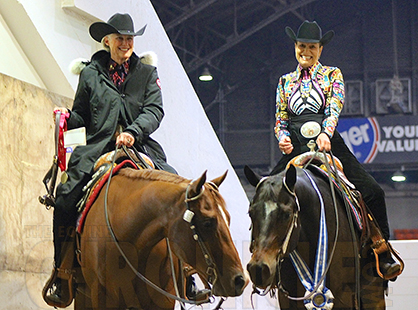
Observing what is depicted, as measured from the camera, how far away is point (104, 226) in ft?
12.8

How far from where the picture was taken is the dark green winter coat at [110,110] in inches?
171

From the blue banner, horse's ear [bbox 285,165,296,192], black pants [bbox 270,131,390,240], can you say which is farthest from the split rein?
the blue banner

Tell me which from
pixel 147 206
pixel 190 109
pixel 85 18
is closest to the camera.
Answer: pixel 147 206

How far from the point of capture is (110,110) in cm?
447

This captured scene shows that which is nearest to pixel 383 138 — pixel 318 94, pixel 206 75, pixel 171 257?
pixel 206 75

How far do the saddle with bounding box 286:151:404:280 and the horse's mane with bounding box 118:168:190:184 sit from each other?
30.6 inches

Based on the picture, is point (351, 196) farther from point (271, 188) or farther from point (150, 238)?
point (150, 238)

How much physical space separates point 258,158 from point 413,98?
161 inches

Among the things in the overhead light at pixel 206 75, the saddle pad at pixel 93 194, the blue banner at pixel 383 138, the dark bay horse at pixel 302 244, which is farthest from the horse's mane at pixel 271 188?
the overhead light at pixel 206 75

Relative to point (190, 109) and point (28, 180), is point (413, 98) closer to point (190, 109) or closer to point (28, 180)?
point (190, 109)

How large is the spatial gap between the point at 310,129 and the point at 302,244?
36.8 inches

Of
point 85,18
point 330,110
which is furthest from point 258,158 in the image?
point 330,110

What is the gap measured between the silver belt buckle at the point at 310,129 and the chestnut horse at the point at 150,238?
3.55 feet

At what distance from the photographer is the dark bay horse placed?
3.52 m
